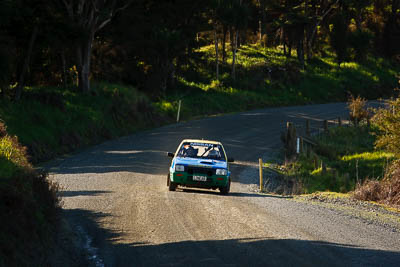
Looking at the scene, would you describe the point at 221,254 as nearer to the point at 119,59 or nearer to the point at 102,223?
the point at 102,223

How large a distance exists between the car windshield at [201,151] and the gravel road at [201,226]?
43.4 inches

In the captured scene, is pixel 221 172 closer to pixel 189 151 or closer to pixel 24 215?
pixel 189 151

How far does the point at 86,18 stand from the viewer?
3625 cm

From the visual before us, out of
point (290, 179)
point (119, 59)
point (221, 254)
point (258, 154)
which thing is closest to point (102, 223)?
point (221, 254)

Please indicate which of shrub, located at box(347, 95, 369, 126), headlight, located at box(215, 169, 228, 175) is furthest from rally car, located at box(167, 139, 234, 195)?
shrub, located at box(347, 95, 369, 126)

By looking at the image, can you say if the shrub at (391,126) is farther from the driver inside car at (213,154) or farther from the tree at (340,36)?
the tree at (340,36)

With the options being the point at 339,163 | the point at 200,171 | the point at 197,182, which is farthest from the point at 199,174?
the point at 339,163

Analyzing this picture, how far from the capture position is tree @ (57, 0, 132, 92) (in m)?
35.0

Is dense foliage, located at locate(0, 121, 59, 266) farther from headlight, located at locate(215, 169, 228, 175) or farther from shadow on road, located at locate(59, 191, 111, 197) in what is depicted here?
headlight, located at locate(215, 169, 228, 175)

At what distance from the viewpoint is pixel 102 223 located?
12.9 meters

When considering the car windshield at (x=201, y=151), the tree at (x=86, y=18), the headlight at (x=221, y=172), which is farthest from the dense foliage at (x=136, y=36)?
the headlight at (x=221, y=172)

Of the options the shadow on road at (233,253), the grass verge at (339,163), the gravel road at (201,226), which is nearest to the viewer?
the shadow on road at (233,253)

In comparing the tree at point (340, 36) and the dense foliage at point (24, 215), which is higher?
the tree at point (340, 36)

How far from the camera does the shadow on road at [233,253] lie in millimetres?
9602
